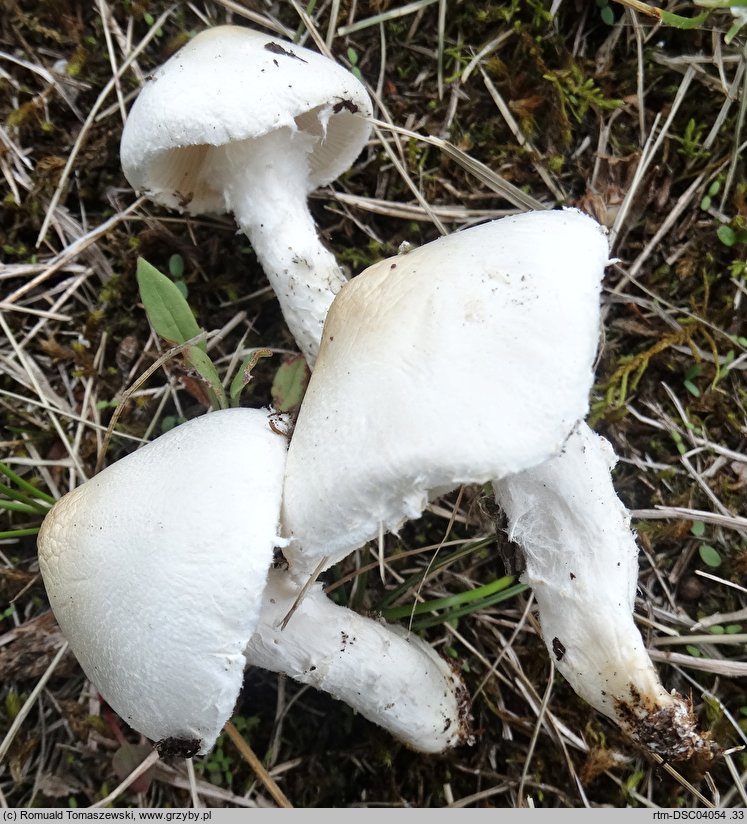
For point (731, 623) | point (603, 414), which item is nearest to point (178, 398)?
point (603, 414)

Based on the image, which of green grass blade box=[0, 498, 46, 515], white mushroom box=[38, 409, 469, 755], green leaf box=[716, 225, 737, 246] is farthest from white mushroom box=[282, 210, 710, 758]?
green leaf box=[716, 225, 737, 246]

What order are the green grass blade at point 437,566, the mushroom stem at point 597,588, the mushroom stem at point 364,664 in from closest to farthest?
the mushroom stem at point 597,588, the mushroom stem at point 364,664, the green grass blade at point 437,566

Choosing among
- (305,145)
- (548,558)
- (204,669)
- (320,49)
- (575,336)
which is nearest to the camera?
(575,336)

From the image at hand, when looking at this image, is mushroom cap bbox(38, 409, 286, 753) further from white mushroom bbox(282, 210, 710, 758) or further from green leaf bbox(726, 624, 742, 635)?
green leaf bbox(726, 624, 742, 635)

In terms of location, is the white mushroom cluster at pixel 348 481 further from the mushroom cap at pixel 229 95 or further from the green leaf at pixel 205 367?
the green leaf at pixel 205 367

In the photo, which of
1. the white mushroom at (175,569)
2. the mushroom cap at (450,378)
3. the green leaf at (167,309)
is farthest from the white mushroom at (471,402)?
the green leaf at (167,309)

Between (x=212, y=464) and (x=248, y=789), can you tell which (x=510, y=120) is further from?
(x=248, y=789)
